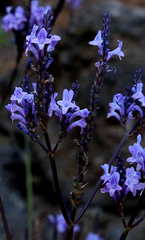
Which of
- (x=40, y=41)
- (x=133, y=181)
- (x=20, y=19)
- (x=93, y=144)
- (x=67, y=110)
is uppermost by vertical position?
(x=20, y=19)

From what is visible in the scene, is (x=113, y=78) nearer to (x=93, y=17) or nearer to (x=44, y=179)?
(x=93, y=17)

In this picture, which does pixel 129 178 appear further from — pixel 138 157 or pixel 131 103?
pixel 131 103

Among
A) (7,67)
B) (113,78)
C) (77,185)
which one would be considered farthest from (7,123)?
(77,185)

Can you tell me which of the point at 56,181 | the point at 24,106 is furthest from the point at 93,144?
the point at 24,106

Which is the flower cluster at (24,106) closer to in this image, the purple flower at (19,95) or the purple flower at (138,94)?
the purple flower at (19,95)

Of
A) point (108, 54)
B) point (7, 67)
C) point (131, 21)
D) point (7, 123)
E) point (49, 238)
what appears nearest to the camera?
point (108, 54)

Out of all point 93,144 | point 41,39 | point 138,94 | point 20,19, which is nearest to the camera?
point 41,39
